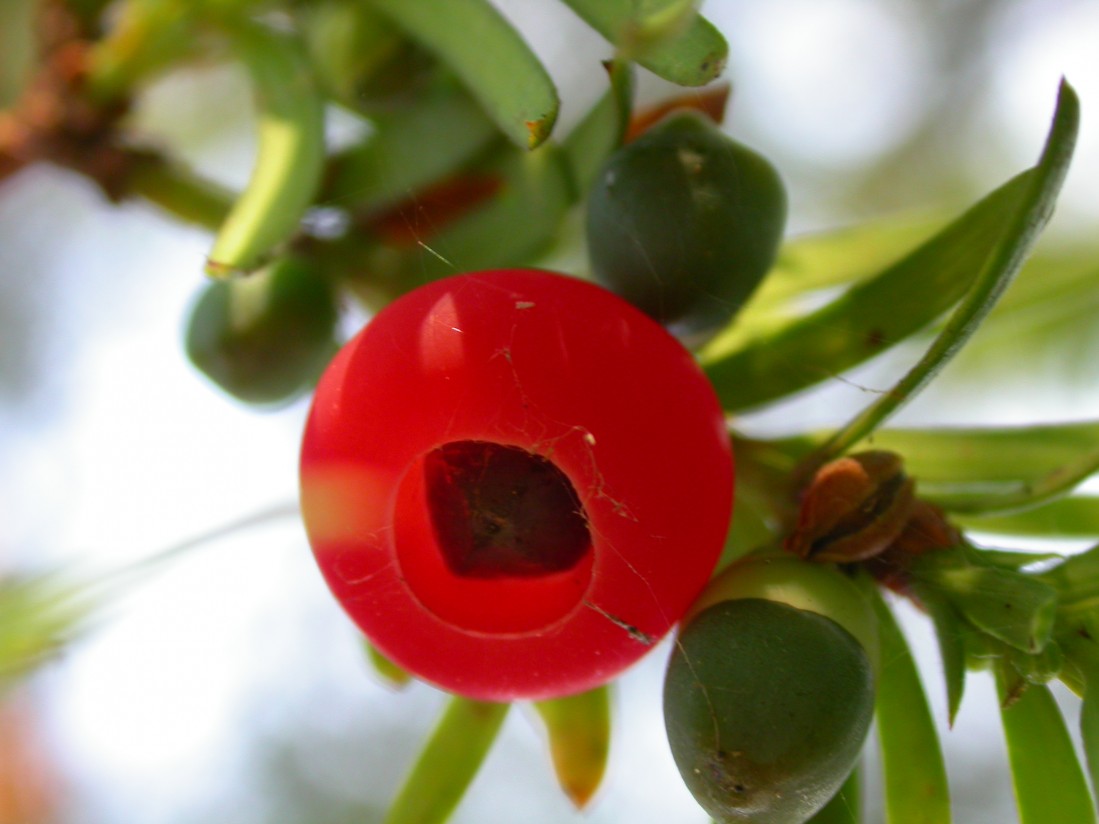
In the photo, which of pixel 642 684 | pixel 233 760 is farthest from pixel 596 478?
pixel 233 760

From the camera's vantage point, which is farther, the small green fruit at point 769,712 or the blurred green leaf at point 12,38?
the blurred green leaf at point 12,38

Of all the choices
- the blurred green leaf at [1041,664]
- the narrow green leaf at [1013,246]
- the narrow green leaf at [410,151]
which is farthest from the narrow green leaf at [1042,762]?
the narrow green leaf at [410,151]

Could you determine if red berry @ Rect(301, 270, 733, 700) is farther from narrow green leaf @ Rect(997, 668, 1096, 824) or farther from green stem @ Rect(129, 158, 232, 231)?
green stem @ Rect(129, 158, 232, 231)

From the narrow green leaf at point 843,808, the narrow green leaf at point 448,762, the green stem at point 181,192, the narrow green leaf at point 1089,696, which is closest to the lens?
the narrow green leaf at point 1089,696

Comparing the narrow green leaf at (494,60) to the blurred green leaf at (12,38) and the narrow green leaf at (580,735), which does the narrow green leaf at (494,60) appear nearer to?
the narrow green leaf at (580,735)

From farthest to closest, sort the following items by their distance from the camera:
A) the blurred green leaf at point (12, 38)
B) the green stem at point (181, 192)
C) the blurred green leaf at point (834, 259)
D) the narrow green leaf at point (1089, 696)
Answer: the blurred green leaf at point (12, 38) → the green stem at point (181, 192) → the blurred green leaf at point (834, 259) → the narrow green leaf at point (1089, 696)

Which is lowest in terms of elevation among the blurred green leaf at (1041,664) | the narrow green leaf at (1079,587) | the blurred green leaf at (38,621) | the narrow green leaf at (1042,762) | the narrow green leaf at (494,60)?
the blurred green leaf at (38,621)

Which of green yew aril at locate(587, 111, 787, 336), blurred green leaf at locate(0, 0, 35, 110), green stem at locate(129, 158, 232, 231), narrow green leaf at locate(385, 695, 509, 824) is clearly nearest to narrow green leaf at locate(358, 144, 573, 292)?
green yew aril at locate(587, 111, 787, 336)
